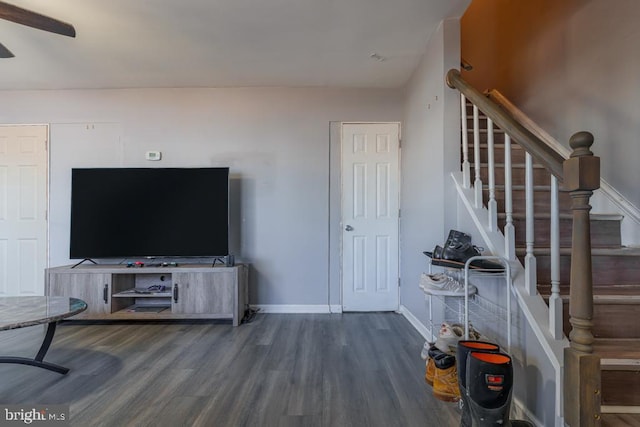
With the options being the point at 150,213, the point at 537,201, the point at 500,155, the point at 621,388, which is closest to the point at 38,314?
the point at 150,213

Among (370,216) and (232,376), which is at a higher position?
(370,216)

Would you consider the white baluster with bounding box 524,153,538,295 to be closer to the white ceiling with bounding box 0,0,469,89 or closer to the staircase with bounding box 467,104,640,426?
the staircase with bounding box 467,104,640,426

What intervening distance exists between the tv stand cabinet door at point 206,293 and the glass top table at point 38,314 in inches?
37.5

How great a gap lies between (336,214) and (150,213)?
1956mm

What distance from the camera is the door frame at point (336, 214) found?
3.49 metres

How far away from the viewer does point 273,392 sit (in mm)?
1845

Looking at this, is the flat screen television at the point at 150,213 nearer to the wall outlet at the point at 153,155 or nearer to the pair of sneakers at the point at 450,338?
the wall outlet at the point at 153,155

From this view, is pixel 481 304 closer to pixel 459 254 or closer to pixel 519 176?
pixel 459 254

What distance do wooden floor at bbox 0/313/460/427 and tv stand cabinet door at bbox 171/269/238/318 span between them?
158 millimetres

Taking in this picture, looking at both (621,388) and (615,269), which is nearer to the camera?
(621,388)

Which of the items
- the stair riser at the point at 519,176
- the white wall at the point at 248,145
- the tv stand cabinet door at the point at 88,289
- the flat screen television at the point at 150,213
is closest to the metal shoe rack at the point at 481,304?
the stair riser at the point at 519,176

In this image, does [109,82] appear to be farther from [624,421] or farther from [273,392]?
[624,421]

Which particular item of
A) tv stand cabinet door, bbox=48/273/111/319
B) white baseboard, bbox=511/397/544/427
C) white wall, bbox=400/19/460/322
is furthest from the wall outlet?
white baseboard, bbox=511/397/544/427

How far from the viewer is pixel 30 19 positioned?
1.89 meters
